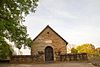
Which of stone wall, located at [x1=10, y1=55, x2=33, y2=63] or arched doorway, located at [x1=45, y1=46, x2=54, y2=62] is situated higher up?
arched doorway, located at [x1=45, y1=46, x2=54, y2=62]

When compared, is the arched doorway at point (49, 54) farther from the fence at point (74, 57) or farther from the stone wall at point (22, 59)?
the stone wall at point (22, 59)

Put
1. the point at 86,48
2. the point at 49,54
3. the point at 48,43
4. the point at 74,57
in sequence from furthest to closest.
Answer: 1. the point at 86,48
2. the point at 48,43
3. the point at 49,54
4. the point at 74,57

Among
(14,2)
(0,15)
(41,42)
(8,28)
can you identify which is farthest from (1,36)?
(41,42)

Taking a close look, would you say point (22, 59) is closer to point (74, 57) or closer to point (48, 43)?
point (74, 57)

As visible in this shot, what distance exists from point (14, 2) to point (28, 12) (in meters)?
2.02

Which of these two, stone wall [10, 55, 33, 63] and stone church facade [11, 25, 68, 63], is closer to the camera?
stone wall [10, 55, 33, 63]

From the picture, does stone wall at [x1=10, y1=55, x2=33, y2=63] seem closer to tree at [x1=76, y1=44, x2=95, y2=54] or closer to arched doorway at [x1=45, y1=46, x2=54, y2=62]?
arched doorway at [x1=45, y1=46, x2=54, y2=62]

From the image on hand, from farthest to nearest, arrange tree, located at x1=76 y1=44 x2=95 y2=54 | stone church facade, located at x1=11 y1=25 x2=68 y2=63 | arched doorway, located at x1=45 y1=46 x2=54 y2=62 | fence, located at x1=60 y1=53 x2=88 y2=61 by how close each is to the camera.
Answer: tree, located at x1=76 y1=44 x2=95 y2=54
stone church facade, located at x1=11 y1=25 x2=68 y2=63
arched doorway, located at x1=45 y1=46 x2=54 y2=62
fence, located at x1=60 y1=53 x2=88 y2=61

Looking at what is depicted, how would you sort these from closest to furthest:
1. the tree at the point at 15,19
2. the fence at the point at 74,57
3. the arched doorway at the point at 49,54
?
the tree at the point at 15,19, the fence at the point at 74,57, the arched doorway at the point at 49,54

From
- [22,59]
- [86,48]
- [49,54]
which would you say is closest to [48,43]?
[49,54]

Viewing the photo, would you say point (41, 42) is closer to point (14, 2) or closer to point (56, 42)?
point (56, 42)

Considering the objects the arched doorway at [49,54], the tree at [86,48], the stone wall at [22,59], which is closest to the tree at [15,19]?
the stone wall at [22,59]

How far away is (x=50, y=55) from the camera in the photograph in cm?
3681

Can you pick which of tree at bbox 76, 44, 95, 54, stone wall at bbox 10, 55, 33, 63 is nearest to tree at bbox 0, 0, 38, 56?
stone wall at bbox 10, 55, 33, 63
